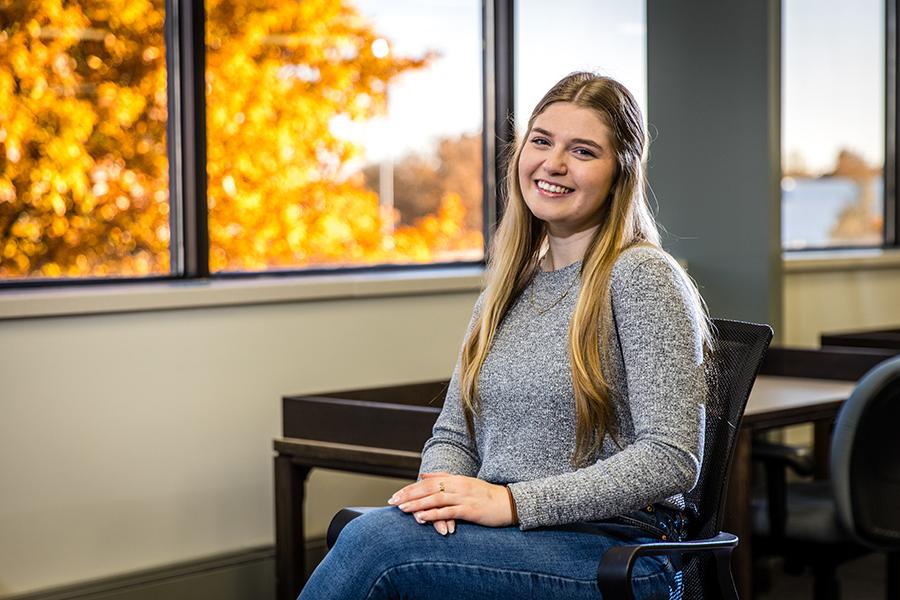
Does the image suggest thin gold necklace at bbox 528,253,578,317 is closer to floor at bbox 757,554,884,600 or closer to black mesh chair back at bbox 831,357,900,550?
black mesh chair back at bbox 831,357,900,550

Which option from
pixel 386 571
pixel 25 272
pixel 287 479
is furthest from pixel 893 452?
pixel 25 272

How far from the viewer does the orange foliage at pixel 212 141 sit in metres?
3.45

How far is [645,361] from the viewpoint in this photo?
6.18 feet

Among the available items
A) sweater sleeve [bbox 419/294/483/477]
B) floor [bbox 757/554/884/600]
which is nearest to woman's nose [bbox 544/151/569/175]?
sweater sleeve [bbox 419/294/483/477]

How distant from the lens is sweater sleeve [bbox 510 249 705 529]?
1868 mm

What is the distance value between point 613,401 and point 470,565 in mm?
319

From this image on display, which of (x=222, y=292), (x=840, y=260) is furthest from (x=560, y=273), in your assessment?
(x=840, y=260)

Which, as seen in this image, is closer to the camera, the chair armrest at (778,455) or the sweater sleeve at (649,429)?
the sweater sleeve at (649,429)

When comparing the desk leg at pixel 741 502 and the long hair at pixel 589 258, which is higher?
the long hair at pixel 589 258

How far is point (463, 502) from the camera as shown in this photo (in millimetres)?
1919

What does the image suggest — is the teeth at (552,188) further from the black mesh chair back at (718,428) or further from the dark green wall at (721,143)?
the dark green wall at (721,143)

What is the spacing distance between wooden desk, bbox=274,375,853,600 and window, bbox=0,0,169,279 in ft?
2.72

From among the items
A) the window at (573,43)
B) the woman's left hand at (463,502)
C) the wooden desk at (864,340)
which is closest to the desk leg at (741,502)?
the woman's left hand at (463,502)

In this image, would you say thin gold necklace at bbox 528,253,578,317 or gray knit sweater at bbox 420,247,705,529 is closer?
gray knit sweater at bbox 420,247,705,529
